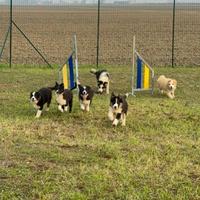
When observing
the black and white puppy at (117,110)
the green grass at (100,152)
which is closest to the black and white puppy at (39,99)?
the green grass at (100,152)

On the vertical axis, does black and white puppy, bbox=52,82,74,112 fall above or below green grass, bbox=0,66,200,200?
above

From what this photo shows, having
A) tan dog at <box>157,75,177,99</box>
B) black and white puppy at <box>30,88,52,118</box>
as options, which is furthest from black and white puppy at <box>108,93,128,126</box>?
tan dog at <box>157,75,177,99</box>

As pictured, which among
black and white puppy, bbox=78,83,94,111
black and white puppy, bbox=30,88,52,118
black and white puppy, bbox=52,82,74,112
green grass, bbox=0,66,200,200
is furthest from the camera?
black and white puppy, bbox=78,83,94,111

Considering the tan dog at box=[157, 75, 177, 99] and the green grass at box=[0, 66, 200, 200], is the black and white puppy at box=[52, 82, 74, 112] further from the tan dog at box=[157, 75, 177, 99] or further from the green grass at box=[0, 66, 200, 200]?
the tan dog at box=[157, 75, 177, 99]

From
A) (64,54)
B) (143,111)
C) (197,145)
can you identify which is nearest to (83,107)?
(143,111)

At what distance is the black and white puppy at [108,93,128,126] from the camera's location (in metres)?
8.24

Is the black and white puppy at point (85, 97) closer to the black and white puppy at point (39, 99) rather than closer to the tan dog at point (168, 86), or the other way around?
the black and white puppy at point (39, 99)

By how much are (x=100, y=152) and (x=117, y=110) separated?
5.53 feet

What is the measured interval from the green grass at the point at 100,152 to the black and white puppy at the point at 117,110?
5.5 inches

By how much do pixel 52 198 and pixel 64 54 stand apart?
17234mm

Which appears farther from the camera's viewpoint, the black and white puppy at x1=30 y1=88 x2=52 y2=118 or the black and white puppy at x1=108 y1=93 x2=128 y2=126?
the black and white puppy at x1=30 y1=88 x2=52 y2=118

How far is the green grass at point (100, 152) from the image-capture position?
5.38 meters

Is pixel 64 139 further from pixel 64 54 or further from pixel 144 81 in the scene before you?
pixel 64 54

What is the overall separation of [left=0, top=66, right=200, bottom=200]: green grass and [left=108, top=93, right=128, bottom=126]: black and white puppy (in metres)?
0.14
